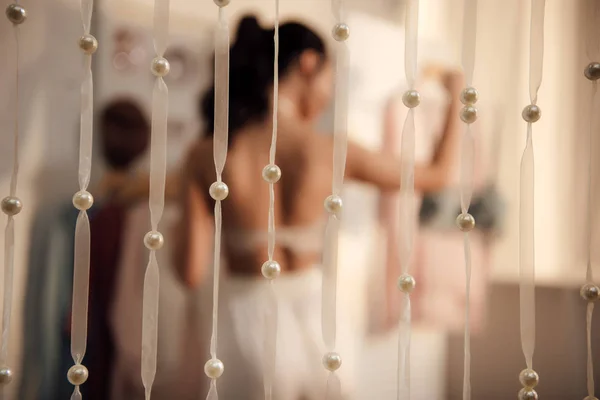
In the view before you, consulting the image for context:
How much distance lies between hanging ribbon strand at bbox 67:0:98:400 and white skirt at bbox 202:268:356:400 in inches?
5.9

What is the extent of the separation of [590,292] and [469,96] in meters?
0.29

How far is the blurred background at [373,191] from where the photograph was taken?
70 centimetres

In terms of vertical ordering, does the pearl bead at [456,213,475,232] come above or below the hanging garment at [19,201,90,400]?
above

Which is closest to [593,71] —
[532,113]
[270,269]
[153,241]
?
[532,113]

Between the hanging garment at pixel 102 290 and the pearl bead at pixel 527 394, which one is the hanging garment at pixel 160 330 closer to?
the hanging garment at pixel 102 290

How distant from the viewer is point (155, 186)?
27.5 inches

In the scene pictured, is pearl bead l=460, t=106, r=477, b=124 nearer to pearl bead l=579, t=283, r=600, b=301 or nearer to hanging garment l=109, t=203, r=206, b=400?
pearl bead l=579, t=283, r=600, b=301

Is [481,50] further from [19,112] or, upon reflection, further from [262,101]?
[19,112]

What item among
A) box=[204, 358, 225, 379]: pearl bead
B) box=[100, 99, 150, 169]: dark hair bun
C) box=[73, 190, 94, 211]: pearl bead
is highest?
box=[100, 99, 150, 169]: dark hair bun

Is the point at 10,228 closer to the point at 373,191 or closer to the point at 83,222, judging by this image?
the point at 83,222

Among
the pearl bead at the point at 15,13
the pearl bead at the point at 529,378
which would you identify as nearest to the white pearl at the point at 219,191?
the pearl bead at the point at 15,13

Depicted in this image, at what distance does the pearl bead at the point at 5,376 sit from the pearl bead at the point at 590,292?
0.72 m

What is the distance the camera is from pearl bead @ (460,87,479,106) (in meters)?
0.72

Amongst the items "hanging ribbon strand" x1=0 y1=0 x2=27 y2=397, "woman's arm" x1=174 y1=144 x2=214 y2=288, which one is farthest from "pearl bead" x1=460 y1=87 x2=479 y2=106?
"hanging ribbon strand" x1=0 y1=0 x2=27 y2=397
